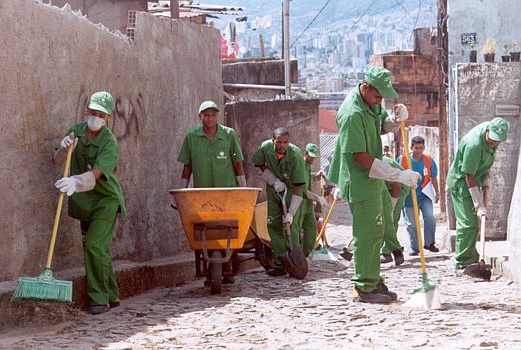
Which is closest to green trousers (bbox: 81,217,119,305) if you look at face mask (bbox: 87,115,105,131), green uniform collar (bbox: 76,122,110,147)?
green uniform collar (bbox: 76,122,110,147)

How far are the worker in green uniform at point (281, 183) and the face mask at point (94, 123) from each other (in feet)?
9.61

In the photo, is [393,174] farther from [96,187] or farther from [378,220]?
[96,187]

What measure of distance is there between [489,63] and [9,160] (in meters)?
7.64

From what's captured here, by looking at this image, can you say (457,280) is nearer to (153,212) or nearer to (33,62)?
(153,212)

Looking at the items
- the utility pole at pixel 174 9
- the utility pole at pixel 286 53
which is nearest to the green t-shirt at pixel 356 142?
the utility pole at pixel 174 9

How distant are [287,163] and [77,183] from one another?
3.46m

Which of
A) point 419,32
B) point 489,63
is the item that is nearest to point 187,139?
point 489,63

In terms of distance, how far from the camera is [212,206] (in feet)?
30.2

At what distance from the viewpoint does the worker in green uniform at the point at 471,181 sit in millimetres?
10742

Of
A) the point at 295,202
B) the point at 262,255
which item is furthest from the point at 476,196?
the point at 262,255

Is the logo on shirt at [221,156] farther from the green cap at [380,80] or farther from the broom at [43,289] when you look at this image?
the broom at [43,289]

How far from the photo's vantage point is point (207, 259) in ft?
30.4

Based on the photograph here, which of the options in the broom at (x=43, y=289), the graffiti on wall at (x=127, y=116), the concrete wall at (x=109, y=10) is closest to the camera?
the broom at (x=43, y=289)

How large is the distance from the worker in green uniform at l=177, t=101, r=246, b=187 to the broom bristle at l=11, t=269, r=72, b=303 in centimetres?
290
